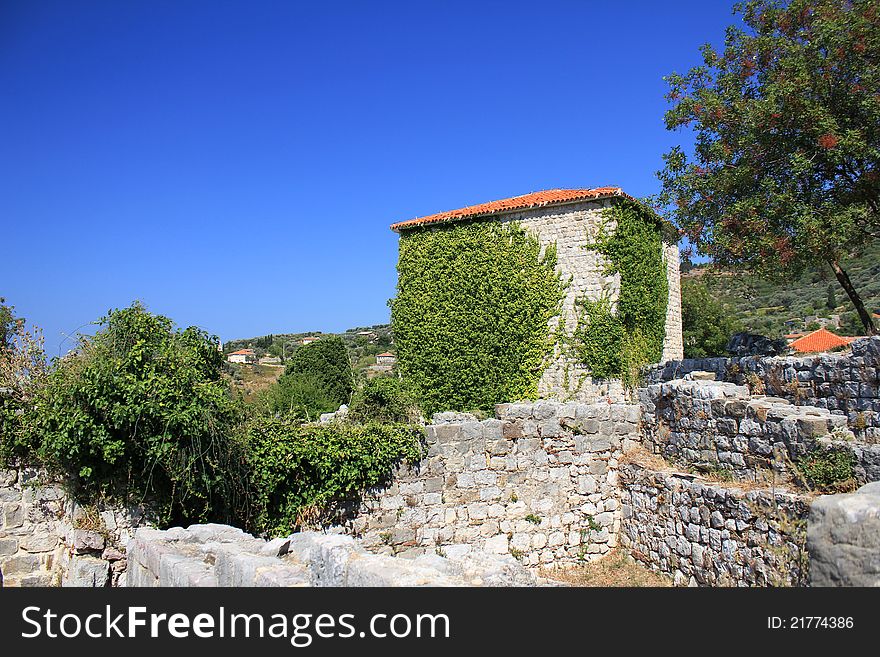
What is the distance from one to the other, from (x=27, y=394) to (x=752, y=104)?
16589 mm

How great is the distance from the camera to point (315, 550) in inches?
198

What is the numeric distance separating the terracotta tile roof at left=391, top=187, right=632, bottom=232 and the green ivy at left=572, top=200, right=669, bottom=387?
0.65 metres

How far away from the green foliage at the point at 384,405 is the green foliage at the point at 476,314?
11142 mm

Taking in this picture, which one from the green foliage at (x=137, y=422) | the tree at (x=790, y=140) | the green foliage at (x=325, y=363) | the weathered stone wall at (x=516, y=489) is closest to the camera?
the green foliage at (x=137, y=422)

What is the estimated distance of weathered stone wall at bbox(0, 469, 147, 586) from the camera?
23.1 feet

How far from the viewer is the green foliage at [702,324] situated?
39.5 metres

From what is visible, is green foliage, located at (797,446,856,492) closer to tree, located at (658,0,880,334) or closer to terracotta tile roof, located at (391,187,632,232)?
tree, located at (658,0,880,334)

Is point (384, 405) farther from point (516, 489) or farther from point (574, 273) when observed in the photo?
point (574, 273)

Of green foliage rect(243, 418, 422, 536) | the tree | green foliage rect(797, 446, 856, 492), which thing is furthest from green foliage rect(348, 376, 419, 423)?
the tree

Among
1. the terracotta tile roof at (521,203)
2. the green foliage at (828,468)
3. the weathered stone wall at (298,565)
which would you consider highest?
the terracotta tile roof at (521,203)

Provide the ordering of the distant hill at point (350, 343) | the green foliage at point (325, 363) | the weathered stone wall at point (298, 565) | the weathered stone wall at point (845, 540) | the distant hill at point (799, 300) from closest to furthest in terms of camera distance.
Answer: the weathered stone wall at point (845, 540), the weathered stone wall at point (298, 565), the green foliage at point (325, 363), the distant hill at point (799, 300), the distant hill at point (350, 343)

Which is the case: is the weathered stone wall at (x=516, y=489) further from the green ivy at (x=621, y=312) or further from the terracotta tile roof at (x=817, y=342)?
the terracotta tile roof at (x=817, y=342)

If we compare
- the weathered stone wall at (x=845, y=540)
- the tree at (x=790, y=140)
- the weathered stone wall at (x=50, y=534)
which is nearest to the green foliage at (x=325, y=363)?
the tree at (x=790, y=140)

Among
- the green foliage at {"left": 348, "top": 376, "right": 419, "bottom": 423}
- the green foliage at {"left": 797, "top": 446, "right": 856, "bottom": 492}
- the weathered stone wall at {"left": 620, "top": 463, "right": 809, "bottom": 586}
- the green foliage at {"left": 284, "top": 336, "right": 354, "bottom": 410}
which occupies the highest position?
the green foliage at {"left": 284, "top": 336, "right": 354, "bottom": 410}
